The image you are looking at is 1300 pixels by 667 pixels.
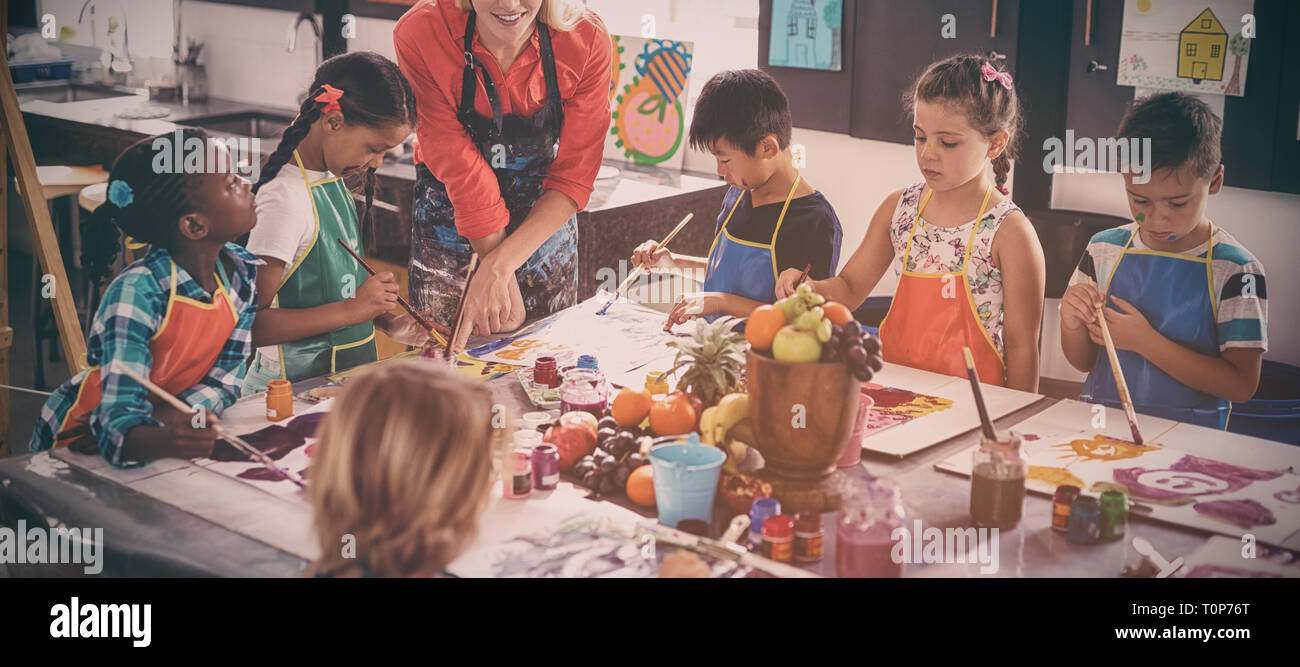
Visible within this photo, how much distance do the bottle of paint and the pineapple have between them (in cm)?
41

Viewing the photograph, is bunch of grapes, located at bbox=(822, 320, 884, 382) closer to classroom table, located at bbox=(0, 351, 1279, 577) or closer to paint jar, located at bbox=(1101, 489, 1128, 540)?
classroom table, located at bbox=(0, 351, 1279, 577)

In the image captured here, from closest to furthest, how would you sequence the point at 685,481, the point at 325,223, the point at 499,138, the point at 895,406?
the point at 685,481, the point at 895,406, the point at 325,223, the point at 499,138

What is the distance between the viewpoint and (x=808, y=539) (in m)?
1.43

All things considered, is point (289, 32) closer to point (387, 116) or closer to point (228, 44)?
point (228, 44)

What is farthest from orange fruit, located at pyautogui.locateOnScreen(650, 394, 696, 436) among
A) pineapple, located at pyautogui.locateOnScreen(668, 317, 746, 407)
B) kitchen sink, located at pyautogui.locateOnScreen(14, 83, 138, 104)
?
kitchen sink, located at pyautogui.locateOnScreen(14, 83, 138, 104)

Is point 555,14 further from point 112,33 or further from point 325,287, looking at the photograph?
point 112,33

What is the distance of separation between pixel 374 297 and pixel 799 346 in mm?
1026

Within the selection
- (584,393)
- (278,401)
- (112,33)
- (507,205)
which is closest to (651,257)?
(507,205)

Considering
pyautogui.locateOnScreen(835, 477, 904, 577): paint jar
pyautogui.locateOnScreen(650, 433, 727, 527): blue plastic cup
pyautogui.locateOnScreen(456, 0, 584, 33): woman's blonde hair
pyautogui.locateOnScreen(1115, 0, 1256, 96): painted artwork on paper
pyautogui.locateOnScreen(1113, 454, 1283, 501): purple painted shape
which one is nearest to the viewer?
pyautogui.locateOnScreen(835, 477, 904, 577): paint jar

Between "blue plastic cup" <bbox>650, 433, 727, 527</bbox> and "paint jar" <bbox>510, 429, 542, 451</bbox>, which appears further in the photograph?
"paint jar" <bbox>510, 429, 542, 451</bbox>

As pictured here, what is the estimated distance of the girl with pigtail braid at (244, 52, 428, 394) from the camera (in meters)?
2.21

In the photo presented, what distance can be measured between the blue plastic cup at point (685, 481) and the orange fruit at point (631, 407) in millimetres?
252

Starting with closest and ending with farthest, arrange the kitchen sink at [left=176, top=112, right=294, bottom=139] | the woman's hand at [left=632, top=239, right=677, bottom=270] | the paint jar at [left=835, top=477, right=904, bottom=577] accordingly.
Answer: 1. the paint jar at [left=835, top=477, right=904, bottom=577]
2. the woman's hand at [left=632, top=239, right=677, bottom=270]
3. the kitchen sink at [left=176, top=112, right=294, bottom=139]
